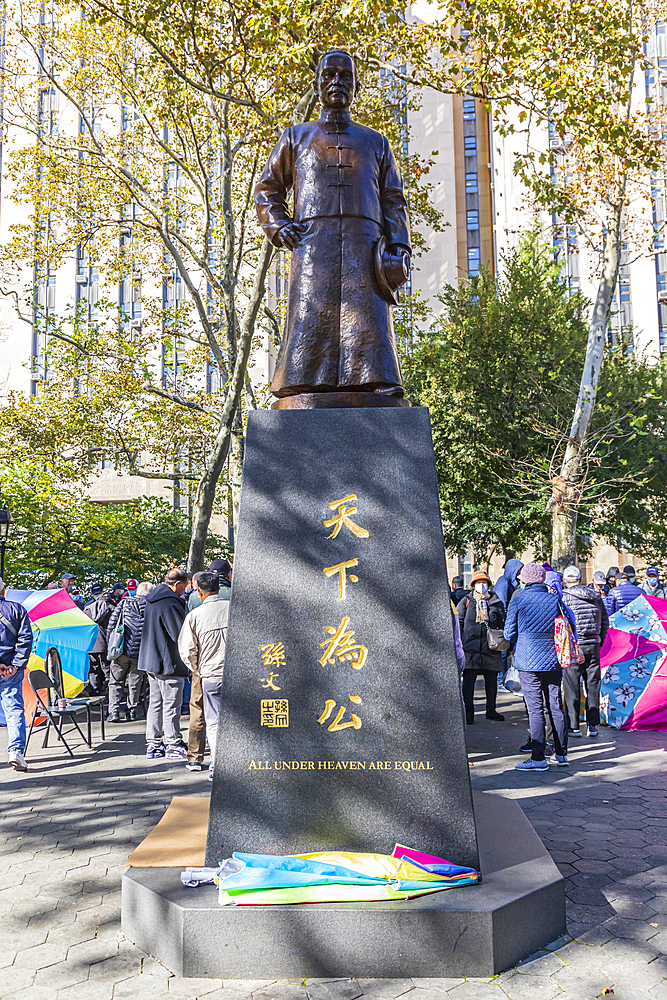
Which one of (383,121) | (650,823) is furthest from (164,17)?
(650,823)

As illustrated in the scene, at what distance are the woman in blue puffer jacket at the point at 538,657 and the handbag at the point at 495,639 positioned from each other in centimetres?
161

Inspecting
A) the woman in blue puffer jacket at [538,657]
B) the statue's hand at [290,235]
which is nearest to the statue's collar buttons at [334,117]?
the statue's hand at [290,235]

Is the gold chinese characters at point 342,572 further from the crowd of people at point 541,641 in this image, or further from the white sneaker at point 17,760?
the white sneaker at point 17,760

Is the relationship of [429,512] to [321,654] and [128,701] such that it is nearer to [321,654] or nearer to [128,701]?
[321,654]

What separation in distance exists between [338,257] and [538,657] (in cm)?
425

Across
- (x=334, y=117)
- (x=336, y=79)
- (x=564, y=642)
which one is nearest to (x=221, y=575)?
(x=564, y=642)

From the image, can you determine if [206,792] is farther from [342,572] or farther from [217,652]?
[342,572]

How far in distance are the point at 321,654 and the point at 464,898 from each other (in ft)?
4.06

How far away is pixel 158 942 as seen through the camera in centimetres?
345

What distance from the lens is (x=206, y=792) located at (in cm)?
645

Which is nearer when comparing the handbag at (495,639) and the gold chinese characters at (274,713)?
the gold chinese characters at (274,713)

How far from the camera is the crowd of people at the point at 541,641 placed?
7273 millimetres

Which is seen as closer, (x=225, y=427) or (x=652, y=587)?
(x=652, y=587)

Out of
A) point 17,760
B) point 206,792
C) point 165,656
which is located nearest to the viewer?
point 206,792
